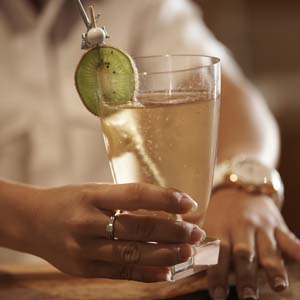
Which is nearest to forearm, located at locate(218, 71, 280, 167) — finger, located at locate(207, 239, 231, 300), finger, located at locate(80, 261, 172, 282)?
finger, located at locate(207, 239, 231, 300)

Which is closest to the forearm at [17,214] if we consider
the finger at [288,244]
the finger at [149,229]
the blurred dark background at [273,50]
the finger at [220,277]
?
the finger at [149,229]

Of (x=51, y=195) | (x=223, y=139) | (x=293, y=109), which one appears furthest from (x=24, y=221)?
(x=293, y=109)

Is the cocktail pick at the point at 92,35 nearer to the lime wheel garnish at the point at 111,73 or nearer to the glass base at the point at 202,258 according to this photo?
the lime wheel garnish at the point at 111,73

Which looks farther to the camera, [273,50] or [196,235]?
[273,50]

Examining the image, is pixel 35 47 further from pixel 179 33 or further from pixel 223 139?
pixel 223 139

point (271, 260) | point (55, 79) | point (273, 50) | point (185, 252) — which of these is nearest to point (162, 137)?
point (185, 252)

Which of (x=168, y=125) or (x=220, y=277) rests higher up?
(x=168, y=125)

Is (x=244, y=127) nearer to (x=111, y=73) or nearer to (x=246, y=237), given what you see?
(x=246, y=237)
